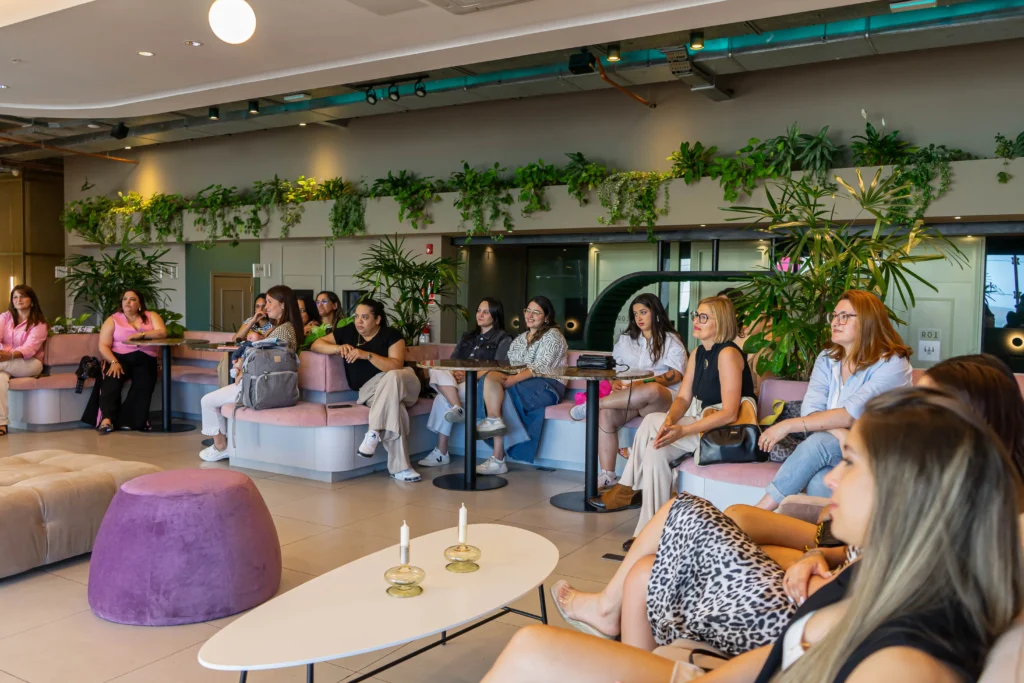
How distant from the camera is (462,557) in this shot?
2746 millimetres

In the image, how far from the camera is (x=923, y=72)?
7.82 m

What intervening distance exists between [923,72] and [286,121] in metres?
7.20

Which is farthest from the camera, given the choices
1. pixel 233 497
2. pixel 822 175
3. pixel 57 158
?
pixel 57 158

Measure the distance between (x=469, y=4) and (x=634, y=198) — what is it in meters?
3.42

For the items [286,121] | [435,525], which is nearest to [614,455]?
[435,525]

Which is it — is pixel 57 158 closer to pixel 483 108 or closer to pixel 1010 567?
pixel 483 108

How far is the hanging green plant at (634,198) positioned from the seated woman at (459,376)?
2280 mm

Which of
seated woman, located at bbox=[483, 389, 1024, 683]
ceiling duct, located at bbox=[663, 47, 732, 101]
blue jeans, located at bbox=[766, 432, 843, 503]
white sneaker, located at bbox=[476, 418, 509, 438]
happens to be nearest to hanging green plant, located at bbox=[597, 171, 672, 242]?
ceiling duct, located at bbox=[663, 47, 732, 101]

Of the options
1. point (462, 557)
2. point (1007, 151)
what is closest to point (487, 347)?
point (462, 557)

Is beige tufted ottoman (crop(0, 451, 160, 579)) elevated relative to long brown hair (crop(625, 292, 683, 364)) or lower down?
lower down

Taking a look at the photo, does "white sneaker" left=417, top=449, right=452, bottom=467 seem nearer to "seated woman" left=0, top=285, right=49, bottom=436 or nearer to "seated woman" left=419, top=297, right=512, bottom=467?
"seated woman" left=419, top=297, right=512, bottom=467

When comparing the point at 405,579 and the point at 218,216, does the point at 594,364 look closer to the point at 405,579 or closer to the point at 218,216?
the point at 405,579

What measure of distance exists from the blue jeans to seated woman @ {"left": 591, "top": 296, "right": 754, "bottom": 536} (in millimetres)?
636

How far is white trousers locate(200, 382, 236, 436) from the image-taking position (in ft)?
21.0
